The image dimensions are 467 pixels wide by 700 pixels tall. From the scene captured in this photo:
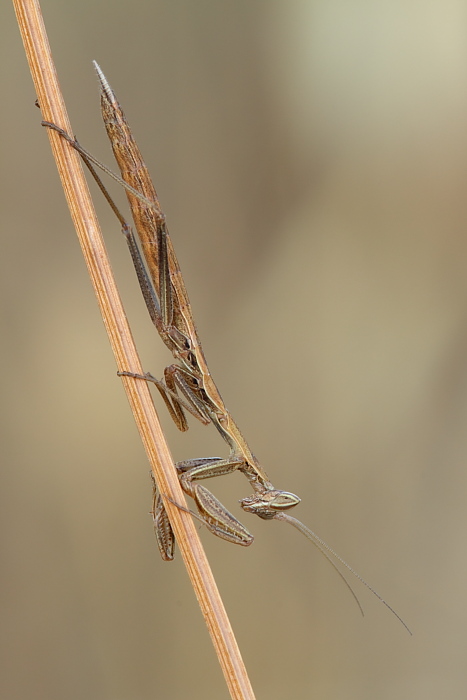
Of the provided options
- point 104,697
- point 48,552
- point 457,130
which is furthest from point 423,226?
point 104,697

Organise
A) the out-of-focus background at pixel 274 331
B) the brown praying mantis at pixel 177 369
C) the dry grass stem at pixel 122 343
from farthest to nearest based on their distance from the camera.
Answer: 1. the out-of-focus background at pixel 274 331
2. the brown praying mantis at pixel 177 369
3. the dry grass stem at pixel 122 343

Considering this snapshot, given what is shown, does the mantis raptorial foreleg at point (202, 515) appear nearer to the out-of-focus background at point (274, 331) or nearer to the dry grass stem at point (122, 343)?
the dry grass stem at point (122, 343)

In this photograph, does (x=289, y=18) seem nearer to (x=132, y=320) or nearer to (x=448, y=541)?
(x=132, y=320)

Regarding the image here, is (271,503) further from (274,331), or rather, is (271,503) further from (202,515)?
(274,331)

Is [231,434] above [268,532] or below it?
above

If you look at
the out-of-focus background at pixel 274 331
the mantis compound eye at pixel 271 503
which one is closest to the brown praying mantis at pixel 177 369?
the mantis compound eye at pixel 271 503

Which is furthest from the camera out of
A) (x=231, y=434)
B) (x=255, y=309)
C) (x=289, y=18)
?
(x=255, y=309)
